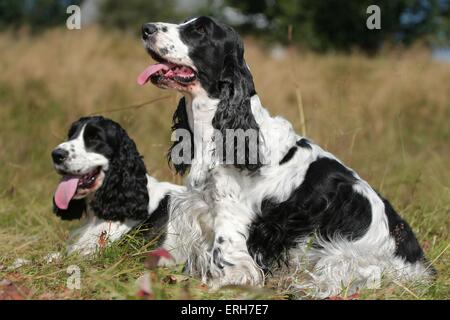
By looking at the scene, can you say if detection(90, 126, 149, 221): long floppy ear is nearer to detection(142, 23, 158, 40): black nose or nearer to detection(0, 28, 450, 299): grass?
detection(0, 28, 450, 299): grass

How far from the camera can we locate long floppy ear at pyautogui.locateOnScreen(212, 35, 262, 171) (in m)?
3.83

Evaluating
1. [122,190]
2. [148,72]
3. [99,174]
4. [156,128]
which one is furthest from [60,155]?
[156,128]

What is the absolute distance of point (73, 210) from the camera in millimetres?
4879

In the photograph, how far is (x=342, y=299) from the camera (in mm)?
3508

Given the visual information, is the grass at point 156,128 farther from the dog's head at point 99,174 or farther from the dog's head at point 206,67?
the dog's head at point 206,67

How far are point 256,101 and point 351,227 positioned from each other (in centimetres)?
93

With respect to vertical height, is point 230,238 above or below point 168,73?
below

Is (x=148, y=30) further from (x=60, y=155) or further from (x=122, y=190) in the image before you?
(x=122, y=190)

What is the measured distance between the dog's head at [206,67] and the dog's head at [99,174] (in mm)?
1039

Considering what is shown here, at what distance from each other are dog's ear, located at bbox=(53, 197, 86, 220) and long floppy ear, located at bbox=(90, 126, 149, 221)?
0.10 m

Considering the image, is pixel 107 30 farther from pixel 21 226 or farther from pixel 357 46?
pixel 21 226

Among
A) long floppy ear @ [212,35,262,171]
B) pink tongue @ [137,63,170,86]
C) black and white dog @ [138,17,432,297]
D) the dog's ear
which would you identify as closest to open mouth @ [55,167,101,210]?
the dog's ear

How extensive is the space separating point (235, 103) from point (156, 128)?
6.17 m

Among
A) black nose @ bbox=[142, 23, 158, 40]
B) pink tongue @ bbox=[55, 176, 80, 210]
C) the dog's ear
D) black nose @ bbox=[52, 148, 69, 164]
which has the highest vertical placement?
black nose @ bbox=[142, 23, 158, 40]
